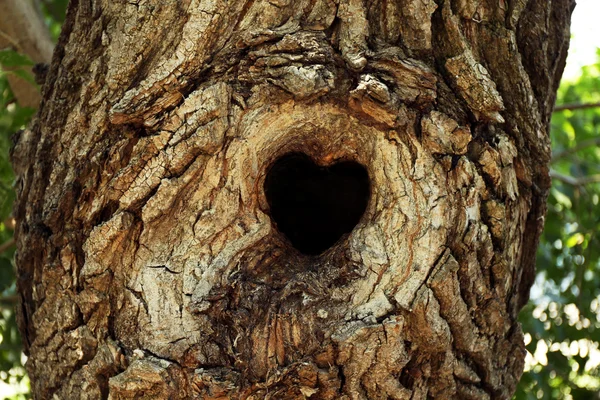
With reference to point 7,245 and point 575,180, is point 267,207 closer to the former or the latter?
point 7,245

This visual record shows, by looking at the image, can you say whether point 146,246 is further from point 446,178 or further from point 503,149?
point 503,149

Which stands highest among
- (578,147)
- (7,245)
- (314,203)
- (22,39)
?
(22,39)

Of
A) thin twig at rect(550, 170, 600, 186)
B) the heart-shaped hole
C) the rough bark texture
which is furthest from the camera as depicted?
thin twig at rect(550, 170, 600, 186)

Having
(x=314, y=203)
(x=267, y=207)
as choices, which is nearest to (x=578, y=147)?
(x=314, y=203)

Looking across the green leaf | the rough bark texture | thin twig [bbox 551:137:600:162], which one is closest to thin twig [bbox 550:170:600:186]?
thin twig [bbox 551:137:600:162]

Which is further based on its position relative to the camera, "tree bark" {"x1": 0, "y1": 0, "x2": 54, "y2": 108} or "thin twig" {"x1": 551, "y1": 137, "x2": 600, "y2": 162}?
"thin twig" {"x1": 551, "y1": 137, "x2": 600, "y2": 162}

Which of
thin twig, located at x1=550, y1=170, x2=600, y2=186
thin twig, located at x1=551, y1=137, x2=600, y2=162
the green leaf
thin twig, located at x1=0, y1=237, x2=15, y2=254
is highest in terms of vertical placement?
the green leaf

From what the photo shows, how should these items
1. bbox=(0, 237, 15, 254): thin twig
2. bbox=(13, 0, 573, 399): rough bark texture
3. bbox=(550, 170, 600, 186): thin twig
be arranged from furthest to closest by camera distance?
bbox=(550, 170, 600, 186): thin twig, bbox=(0, 237, 15, 254): thin twig, bbox=(13, 0, 573, 399): rough bark texture

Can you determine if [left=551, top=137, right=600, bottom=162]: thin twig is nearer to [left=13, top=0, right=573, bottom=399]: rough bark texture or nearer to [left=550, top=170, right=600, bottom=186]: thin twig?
[left=550, top=170, right=600, bottom=186]: thin twig
